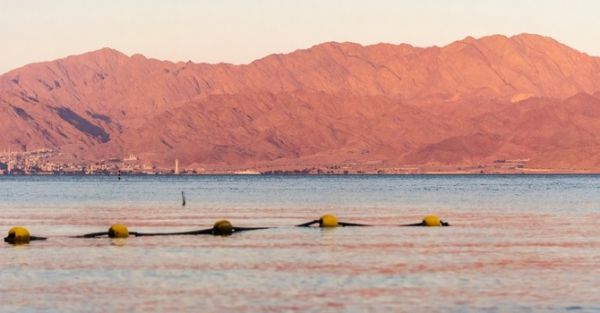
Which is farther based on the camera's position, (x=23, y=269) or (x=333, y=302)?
(x=23, y=269)

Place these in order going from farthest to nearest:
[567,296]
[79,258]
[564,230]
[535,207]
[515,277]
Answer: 1. [535,207]
2. [564,230]
3. [79,258]
4. [515,277]
5. [567,296]

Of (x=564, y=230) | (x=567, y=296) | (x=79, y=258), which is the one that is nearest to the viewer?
(x=567, y=296)

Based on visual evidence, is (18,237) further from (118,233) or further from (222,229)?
(222,229)

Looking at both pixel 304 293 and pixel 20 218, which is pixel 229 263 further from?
pixel 20 218

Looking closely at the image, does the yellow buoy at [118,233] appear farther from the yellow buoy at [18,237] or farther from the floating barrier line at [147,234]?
the yellow buoy at [18,237]

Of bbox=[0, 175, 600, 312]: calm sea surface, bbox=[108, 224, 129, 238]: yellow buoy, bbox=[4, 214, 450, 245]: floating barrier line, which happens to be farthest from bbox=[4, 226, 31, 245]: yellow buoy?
bbox=[108, 224, 129, 238]: yellow buoy

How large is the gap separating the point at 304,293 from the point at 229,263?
12391 millimetres

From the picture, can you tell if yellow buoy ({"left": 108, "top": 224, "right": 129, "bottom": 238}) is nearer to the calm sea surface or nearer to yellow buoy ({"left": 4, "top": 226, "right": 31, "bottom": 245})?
the calm sea surface

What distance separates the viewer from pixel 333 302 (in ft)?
130

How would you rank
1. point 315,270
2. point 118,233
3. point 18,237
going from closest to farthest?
point 315,270
point 18,237
point 118,233

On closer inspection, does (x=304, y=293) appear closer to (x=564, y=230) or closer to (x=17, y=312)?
(x=17, y=312)

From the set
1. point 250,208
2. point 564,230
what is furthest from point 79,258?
point 250,208

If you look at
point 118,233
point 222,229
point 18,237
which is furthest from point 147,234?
point 18,237

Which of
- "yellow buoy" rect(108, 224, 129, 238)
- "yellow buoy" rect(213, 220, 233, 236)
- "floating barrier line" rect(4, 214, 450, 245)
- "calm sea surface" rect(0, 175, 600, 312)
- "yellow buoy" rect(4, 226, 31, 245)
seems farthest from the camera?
"yellow buoy" rect(213, 220, 233, 236)
